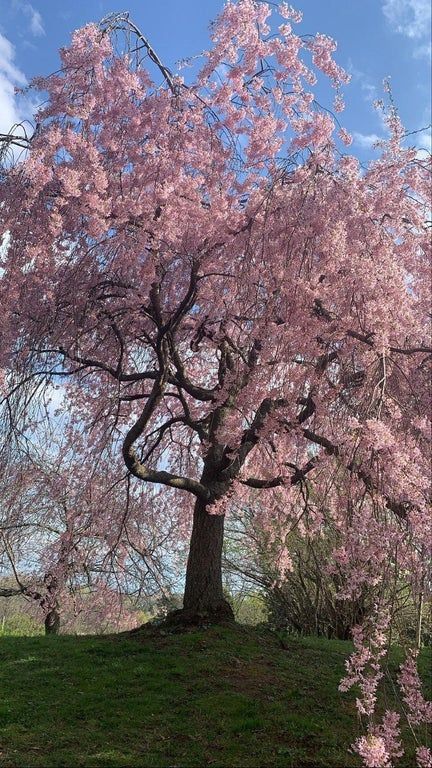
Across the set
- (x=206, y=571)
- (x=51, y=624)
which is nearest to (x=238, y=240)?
(x=206, y=571)

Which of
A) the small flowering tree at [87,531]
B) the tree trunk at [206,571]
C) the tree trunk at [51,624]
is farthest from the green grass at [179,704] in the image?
the tree trunk at [51,624]

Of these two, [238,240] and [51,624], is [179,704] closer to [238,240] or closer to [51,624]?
A: [238,240]

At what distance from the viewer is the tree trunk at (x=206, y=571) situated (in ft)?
24.5

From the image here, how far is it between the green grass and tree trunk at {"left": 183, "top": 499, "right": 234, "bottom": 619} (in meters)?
0.39

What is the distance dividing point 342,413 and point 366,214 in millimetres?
1688

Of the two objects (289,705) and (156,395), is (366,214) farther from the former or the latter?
(289,705)

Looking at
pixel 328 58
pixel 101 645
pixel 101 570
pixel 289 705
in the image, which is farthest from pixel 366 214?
pixel 101 570

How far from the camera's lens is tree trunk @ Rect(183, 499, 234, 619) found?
7.45 metres

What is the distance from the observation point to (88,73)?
5.83 m

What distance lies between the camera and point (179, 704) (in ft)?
17.4

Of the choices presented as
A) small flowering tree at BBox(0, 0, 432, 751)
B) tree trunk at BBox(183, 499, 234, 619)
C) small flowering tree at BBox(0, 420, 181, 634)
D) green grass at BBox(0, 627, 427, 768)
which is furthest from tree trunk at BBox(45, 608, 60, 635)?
small flowering tree at BBox(0, 0, 432, 751)

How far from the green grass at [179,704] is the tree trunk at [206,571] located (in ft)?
1.27

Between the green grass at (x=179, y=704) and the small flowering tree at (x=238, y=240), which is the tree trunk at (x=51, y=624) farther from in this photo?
the small flowering tree at (x=238, y=240)

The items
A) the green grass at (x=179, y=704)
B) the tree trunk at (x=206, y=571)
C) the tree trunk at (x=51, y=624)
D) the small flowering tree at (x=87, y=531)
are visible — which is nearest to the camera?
the green grass at (x=179, y=704)
